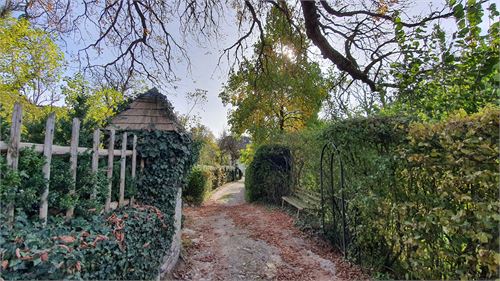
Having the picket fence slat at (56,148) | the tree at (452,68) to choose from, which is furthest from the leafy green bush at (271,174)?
the picket fence slat at (56,148)

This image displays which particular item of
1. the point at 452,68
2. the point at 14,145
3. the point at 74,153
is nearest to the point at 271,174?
the point at 452,68

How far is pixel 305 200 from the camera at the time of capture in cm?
736

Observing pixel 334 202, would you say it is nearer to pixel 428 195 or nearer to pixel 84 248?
pixel 428 195

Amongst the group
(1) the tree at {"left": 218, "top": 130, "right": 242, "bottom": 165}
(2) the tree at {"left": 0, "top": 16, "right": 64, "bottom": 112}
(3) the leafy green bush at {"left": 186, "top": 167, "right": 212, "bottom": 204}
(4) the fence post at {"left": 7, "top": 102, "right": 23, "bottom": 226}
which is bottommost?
(3) the leafy green bush at {"left": 186, "top": 167, "right": 212, "bottom": 204}

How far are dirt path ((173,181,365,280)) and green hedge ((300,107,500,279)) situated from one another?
0.61 m

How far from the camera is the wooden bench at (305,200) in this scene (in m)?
6.34

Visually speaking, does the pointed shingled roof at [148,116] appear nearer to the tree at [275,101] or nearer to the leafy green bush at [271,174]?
the tree at [275,101]

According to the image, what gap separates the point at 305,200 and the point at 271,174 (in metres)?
2.68

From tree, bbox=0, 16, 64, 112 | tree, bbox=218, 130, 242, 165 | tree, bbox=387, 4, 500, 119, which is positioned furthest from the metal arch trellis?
tree, bbox=218, 130, 242, 165

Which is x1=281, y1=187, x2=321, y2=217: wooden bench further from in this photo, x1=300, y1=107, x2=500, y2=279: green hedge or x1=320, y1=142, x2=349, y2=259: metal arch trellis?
x1=300, y1=107, x2=500, y2=279: green hedge

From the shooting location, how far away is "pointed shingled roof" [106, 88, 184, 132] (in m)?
3.84

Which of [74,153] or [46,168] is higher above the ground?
[74,153]

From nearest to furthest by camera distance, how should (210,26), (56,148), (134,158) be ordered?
(56,148)
(134,158)
(210,26)

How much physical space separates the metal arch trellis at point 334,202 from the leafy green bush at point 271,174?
3.73 metres
